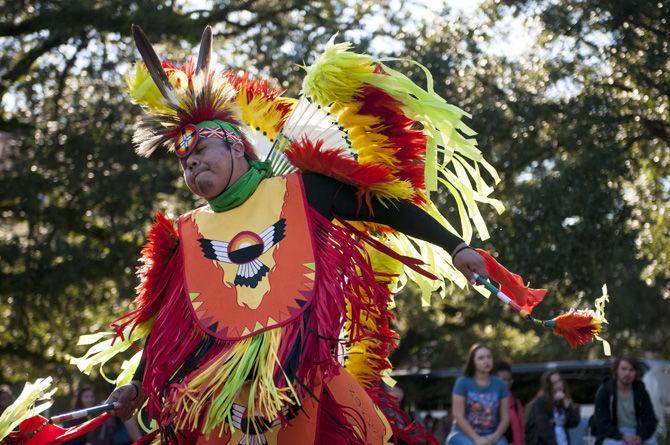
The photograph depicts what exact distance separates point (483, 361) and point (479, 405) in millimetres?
299

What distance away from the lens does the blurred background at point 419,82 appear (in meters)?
11.6

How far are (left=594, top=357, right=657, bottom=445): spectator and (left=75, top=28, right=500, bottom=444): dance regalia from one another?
3791 millimetres

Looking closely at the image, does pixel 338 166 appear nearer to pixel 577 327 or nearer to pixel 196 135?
pixel 196 135

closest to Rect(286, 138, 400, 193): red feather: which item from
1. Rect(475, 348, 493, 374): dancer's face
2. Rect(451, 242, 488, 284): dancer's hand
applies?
Rect(451, 242, 488, 284): dancer's hand

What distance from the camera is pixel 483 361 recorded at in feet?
25.4

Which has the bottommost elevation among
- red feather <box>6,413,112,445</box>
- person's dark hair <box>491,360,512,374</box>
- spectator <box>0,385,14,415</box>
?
red feather <box>6,413,112,445</box>

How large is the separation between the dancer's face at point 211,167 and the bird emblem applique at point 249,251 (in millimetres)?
203

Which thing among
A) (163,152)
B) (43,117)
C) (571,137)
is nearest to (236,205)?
(571,137)

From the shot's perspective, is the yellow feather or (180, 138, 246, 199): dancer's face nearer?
(180, 138, 246, 199): dancer's face

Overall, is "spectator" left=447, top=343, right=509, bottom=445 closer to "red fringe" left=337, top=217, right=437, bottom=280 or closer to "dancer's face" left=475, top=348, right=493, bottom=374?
"dancer's face" left=475, top=348, right=493, bottom=374

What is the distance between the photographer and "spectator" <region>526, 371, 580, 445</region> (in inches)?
343

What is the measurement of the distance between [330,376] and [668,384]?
11782 mm

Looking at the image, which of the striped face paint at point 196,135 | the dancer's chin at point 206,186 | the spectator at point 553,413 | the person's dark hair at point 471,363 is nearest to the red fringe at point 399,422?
the dancer's chin at point 206,186

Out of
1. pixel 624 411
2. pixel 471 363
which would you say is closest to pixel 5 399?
pixel 471 363
